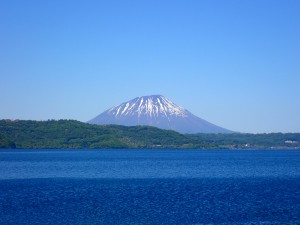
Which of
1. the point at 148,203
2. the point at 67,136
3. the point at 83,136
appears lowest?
the point at 148,203

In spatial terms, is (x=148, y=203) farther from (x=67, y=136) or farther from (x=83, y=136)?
(x=83, y=136)

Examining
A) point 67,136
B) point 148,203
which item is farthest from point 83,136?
point 148,203

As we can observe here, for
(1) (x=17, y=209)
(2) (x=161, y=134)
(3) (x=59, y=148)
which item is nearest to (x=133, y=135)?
(2) (x=161, y=134)

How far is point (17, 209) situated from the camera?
27.8 metres

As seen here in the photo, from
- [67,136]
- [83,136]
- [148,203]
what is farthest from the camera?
[83,136]

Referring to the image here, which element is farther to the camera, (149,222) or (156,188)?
(156,188)

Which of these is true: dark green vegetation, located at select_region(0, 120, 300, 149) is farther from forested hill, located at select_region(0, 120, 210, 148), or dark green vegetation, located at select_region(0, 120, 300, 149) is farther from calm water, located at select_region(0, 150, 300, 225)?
calm water, located at select_region(0, 150, 300, 225)

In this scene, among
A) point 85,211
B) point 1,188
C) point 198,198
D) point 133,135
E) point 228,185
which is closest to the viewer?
point 85,211

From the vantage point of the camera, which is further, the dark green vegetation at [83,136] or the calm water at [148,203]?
the dark green vegetation at [83,136]

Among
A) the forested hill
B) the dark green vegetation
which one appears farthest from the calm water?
the dark green vegetation

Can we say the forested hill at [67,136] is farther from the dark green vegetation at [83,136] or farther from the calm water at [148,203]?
the calm water at [148,203]

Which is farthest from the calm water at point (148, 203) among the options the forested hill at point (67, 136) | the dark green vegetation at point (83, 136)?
the dark green vegetation at point (83, 136)

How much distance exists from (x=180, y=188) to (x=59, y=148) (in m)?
109

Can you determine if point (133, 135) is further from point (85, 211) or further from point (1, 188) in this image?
point (85, 211)
